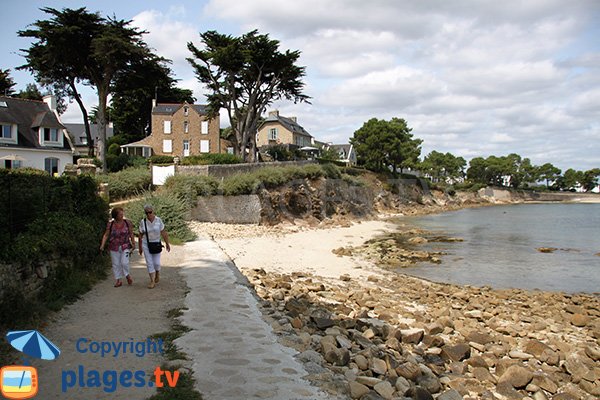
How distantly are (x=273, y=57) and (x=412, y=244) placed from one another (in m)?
19.6

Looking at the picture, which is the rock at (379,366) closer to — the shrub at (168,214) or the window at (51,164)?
the shrub at (168,214)

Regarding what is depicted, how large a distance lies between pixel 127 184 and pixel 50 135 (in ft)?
36.0

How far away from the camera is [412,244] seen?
25297 millimetres

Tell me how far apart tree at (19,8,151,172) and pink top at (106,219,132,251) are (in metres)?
25.5

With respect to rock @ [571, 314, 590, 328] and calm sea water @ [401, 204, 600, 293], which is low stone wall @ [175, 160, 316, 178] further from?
rock @ [571, 314, 590, 328]

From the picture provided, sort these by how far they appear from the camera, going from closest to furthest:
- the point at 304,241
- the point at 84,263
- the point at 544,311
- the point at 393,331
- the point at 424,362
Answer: the point at 424,362
the point at 393,331
the point at 84,263
the point at 544,311
the point at 304,241

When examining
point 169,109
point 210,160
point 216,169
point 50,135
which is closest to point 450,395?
point 216,169

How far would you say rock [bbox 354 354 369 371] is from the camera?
251 inches

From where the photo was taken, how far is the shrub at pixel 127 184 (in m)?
26.0

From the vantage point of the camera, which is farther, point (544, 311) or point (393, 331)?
point (544, 311)

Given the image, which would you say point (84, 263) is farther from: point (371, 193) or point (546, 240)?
point (371, 193)

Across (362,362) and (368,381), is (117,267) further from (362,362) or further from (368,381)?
(368,381)

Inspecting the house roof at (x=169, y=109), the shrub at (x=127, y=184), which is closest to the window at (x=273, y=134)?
the house roof at (x=169, y=109)

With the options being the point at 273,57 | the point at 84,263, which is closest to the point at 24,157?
the point at 273,57
